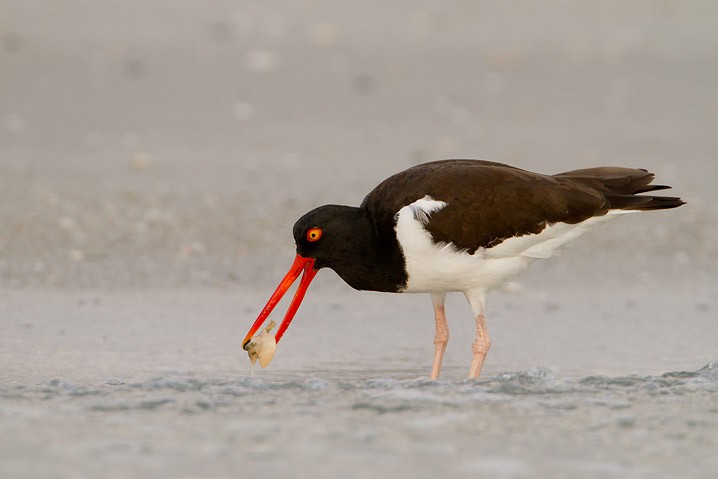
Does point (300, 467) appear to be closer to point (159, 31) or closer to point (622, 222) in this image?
point (622, 222)

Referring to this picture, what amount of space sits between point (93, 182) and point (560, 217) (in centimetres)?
483

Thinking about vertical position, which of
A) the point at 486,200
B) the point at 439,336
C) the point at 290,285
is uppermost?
the point at 486,200

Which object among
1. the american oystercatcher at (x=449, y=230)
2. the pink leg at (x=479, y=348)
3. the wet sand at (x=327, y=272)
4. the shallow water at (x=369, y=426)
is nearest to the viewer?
the shallow water at (x=369, y=426)

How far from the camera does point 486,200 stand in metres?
6.30

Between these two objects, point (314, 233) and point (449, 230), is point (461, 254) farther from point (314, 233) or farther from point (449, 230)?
point (314, 233)

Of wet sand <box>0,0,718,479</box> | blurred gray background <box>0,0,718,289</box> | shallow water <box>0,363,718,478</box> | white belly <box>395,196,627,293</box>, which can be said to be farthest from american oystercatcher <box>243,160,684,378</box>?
blurred gray background <box>0,0,718,289</box>

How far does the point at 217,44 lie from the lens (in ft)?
42.8

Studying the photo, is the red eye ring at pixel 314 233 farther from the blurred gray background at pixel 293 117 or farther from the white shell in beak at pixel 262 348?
the blurred gray background at pixel 293 117

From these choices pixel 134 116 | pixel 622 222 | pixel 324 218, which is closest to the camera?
pixel 324 218

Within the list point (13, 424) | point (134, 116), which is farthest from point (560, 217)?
point (134, 116)

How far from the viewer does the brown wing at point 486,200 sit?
6172 mm

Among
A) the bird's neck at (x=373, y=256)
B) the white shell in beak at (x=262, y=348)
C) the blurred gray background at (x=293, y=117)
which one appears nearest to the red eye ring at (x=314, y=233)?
the bird's neck at (x=373, y=256)

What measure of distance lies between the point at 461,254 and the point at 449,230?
158 millimetres

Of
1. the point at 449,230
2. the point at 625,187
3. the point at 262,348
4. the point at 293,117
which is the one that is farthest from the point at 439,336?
the point at 293,117
